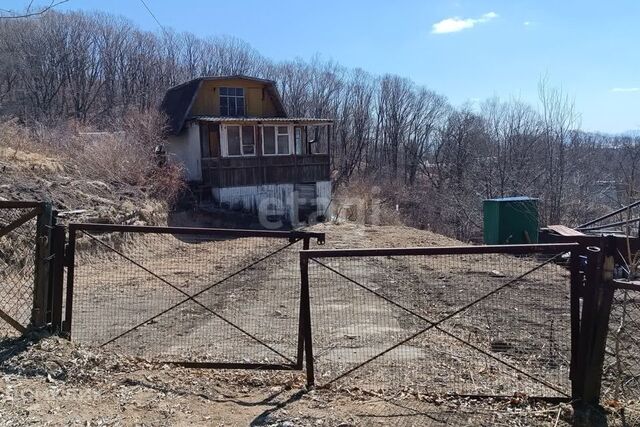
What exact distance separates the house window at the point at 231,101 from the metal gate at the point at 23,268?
18.1 meters

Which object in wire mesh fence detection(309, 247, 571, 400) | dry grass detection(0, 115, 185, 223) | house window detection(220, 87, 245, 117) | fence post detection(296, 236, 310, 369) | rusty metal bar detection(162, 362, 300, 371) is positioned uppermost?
house window detection(220, 87, 245, 117)

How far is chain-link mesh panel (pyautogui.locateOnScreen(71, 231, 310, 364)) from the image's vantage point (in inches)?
218

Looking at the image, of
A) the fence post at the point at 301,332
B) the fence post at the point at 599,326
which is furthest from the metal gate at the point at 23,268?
the fence post at the point at 599,326

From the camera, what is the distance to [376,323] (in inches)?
284

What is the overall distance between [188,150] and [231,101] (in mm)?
3476

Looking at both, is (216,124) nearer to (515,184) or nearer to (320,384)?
(515,184)

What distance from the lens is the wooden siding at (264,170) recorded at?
80.4 ft

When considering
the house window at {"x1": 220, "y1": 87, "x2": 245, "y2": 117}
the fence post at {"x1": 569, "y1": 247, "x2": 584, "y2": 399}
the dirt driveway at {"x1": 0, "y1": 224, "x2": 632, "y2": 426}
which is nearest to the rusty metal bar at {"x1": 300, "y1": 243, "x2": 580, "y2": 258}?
the fence post at {"x1": 569, "y1": 247, "x2": 584, "y2": 399}

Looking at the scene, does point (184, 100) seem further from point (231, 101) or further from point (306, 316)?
point (306, 316)

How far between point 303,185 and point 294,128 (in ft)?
9.99

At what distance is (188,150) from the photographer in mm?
26188

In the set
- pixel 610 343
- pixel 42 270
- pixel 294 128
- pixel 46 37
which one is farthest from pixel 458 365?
pixel 46 37

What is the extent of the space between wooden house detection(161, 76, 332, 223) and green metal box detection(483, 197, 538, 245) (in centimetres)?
1276

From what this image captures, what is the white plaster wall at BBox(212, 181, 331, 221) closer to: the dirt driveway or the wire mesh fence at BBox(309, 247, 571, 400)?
the dirt driveway
